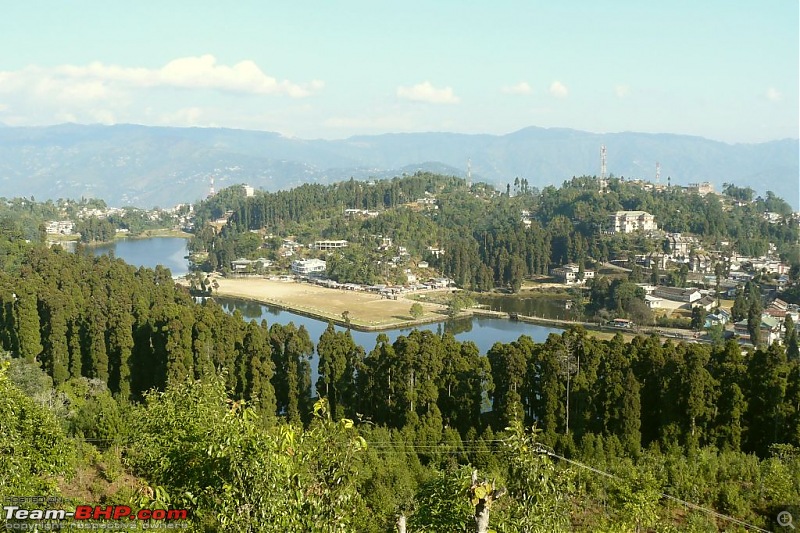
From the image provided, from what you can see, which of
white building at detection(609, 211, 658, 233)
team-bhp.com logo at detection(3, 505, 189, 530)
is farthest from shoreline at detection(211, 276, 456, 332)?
team-bhp.com logo at detection(3, 505, 189, 530)

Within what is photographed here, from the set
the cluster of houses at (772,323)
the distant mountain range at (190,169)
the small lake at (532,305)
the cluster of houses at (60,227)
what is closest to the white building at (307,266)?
the small lake at (532,305)

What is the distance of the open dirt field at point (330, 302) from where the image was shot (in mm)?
28859

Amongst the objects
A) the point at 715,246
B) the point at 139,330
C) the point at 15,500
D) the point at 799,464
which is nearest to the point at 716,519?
the point at 799,464

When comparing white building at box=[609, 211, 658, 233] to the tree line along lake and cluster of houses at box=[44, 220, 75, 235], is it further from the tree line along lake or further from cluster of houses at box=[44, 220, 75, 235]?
cluster of houses at box=[44, 220, 75, 235]

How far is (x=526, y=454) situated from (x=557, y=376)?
868cm

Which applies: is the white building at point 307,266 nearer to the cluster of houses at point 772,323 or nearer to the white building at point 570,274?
the white building at point 570,274

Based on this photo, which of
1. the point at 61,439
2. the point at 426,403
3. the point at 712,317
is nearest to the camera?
the point at 61,439

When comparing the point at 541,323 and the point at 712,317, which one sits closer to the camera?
the point at 712,317

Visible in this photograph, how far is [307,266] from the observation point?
41.6 meters

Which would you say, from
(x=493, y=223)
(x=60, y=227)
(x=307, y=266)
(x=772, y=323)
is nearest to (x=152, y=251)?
(x=60, y=227)

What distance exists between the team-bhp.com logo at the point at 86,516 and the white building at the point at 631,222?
41.9 meters

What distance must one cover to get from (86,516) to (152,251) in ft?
171

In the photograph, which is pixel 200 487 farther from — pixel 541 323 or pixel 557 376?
pixel 541 323

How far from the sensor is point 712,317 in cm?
2614
